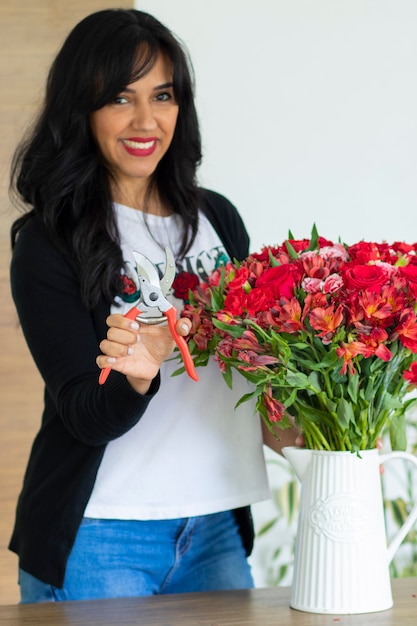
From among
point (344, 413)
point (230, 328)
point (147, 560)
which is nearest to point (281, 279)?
point (230, 328)

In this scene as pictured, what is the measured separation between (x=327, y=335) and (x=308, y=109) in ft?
5.72

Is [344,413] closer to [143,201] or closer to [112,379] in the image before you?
[112,379]

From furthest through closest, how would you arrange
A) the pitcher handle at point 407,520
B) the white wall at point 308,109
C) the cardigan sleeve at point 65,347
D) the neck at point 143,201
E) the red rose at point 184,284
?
the white wall at point 308,109 < the neck at point 143,201 < the red rose at point 184,284 < the cardigan sleeve at point 65,347 < the pitcher handle at point 407,520

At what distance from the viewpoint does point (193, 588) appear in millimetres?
1622

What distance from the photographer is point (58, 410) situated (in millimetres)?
1568

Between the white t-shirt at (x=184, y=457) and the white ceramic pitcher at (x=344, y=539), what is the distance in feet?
1.09

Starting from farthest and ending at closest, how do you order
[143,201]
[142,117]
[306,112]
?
1. [306,112]
2. [143,201]
3. [142,117]

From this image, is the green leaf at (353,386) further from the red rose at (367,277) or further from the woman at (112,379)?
the woman at (112,379)

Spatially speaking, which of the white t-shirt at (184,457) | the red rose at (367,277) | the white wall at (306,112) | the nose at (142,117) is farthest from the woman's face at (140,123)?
the white wall at (306,112)

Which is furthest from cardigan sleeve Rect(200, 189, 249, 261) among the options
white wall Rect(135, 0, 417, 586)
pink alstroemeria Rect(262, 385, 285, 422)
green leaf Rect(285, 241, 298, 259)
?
white wall Rect(135, 0, 417, 586)

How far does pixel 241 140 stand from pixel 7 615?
182 centimetres

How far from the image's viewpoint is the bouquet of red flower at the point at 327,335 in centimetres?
123

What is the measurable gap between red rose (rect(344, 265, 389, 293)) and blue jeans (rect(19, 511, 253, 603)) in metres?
0.59

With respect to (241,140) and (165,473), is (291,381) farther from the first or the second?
(241,140)
